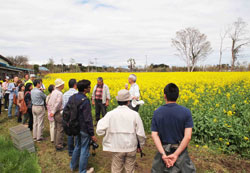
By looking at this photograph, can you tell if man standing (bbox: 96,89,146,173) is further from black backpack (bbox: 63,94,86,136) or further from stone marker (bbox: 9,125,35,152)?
stone marker (bbox: 9,125,35,152)

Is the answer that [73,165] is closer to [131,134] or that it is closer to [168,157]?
[131,134]

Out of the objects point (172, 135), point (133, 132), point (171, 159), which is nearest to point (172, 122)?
point (172, 135)

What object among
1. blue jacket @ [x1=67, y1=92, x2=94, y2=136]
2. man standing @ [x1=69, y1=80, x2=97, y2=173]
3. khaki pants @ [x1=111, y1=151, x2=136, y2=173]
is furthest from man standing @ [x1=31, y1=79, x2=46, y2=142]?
khaki pants @ [x1=111, y1=151, x2=136, y2=173]

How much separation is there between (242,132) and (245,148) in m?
0.41

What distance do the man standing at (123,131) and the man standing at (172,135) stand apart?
1.18ft

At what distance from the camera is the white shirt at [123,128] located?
2389mm

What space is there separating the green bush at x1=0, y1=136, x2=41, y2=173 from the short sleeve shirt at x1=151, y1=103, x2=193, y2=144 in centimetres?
295

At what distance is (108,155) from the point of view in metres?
4.26

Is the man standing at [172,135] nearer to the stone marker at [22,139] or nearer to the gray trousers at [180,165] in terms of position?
the gray trousers at [180,165]

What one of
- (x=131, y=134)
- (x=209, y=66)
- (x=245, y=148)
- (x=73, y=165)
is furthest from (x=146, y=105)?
(x=209, y=66)

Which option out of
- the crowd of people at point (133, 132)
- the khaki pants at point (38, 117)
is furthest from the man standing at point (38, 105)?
the crowd of people at point (133, 132)

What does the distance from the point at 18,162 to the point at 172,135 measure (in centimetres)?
363

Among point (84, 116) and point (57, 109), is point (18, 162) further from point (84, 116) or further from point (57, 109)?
point (84, 116)

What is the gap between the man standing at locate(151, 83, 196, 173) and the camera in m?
2.04
